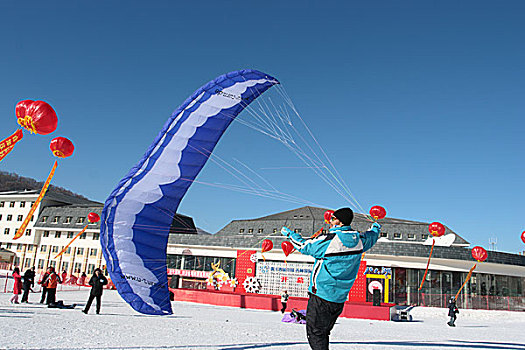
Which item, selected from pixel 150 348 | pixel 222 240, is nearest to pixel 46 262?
pixel 222 240

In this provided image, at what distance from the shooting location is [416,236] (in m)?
31.8

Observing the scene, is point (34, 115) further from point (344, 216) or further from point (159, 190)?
point (344, 216)

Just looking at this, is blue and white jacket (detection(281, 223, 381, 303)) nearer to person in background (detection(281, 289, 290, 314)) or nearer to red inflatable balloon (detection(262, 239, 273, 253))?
person in background (detection(281, 289, 290, 314))

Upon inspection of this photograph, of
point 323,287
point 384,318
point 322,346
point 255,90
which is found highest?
point 255,90

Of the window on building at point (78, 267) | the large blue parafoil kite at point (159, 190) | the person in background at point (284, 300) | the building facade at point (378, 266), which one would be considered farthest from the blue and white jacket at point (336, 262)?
the window on building at point (78, 267)

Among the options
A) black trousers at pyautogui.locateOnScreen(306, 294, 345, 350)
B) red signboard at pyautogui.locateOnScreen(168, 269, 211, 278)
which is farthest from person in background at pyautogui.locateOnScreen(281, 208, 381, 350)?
red signboard at pyautogui.locateOnScreen(168, 269, 211, 278)

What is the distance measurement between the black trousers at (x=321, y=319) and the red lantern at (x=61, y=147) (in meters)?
14.4

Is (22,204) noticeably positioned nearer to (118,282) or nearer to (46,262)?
(46,262)

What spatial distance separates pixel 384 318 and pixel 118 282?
514 inches

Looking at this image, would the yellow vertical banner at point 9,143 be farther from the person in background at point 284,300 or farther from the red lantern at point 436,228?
the red lantern at point 436,228

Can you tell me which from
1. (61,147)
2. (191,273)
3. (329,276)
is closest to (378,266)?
(191,273)

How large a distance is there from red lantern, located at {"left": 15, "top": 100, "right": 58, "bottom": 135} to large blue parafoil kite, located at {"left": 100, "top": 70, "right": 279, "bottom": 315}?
126 inches

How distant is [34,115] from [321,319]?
9.08 metres

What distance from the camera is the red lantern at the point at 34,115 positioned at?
9.88 meters
